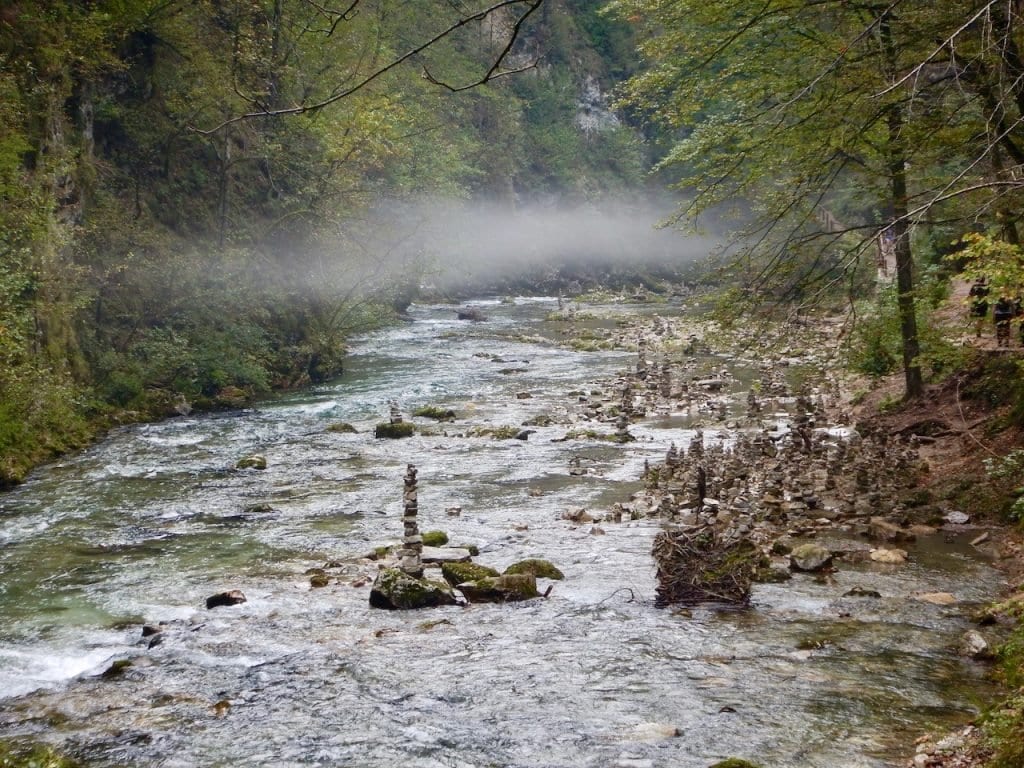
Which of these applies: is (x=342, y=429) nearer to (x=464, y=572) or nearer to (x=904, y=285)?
(x=464, y=572)

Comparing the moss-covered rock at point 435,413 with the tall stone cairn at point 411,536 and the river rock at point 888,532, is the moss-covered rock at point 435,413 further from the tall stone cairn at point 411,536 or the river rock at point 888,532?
the river rock at point 888,532

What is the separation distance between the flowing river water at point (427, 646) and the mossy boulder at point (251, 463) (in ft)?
4.60

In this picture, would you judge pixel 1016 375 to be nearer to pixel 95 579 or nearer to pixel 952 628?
pixel 952 628

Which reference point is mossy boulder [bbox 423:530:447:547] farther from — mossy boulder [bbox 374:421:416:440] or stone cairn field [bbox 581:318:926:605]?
mossy boulder [bbox 374:421:416:440]

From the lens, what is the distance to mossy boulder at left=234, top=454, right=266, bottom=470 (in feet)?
56.0

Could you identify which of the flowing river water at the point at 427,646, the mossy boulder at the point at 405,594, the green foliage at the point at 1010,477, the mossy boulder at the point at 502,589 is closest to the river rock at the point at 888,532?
the flowing river water at the point at 427,646

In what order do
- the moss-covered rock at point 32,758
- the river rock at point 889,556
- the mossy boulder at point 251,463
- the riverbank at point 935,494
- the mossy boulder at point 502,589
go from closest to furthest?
the moss-covered rock at point 32,758, the riverbank at point 935,494, the mossy boulder at point 502,589, the river rock at point 889,556, the mossy boulder at point 251,463

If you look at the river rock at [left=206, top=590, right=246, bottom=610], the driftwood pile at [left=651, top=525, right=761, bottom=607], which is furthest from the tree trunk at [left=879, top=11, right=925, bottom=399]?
the river rock at [left=206, top=590, right=246, bottom=610]

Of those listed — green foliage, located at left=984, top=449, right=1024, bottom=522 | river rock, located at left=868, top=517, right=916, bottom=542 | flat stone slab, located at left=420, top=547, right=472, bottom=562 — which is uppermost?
green foliage, located at left=984, top=449, right=1024, bottom=522

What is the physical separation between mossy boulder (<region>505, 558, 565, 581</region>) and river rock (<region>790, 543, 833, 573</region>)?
2704 mm

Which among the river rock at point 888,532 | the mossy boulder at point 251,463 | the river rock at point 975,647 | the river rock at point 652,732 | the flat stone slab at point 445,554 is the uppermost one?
the mossy boulder at point 251,463

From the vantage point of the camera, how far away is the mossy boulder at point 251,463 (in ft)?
56.0

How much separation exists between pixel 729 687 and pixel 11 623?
745cm

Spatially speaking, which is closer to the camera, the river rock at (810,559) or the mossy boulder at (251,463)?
the river rock at (810,559)
